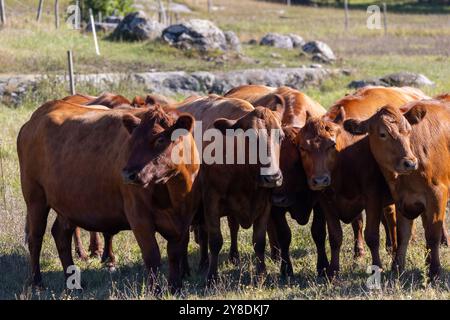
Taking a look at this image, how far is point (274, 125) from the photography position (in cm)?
898

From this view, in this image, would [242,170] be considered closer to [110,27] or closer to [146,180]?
[146,180]

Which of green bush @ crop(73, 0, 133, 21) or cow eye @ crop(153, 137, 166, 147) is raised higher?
cow eye @ crop(153, 137, 166, 147)

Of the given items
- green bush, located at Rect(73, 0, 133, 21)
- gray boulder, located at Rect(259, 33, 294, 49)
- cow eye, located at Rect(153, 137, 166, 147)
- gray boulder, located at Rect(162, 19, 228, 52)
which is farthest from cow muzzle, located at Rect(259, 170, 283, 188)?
green bush, located at Rect(73, 0, 133, 21)

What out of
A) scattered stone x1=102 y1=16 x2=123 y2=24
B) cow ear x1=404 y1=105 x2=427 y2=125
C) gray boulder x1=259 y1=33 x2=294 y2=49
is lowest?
gray boulder x1=259 y1=33 x2=294 y2=49

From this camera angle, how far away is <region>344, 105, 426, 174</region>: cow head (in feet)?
28.6

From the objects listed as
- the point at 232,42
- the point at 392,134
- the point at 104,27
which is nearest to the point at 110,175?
the point at 392,134

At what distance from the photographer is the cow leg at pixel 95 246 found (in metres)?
11.4

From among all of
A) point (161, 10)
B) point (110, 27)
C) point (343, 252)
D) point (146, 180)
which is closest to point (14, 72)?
point (110, 27)

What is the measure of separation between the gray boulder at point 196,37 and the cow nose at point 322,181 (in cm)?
1858

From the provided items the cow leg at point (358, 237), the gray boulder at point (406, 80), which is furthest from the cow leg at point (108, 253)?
the gray boulder at point (406, 80)

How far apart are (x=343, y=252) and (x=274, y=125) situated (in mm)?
2673

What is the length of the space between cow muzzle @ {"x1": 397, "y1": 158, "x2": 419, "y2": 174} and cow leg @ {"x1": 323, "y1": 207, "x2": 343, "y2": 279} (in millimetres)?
1282

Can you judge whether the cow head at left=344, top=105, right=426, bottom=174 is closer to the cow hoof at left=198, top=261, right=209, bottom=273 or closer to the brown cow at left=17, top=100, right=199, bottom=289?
the brown cow at left=17, top=100, right=199, bottom=289

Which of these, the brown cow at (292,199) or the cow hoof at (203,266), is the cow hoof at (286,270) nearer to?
the brown cow at (292,199)
